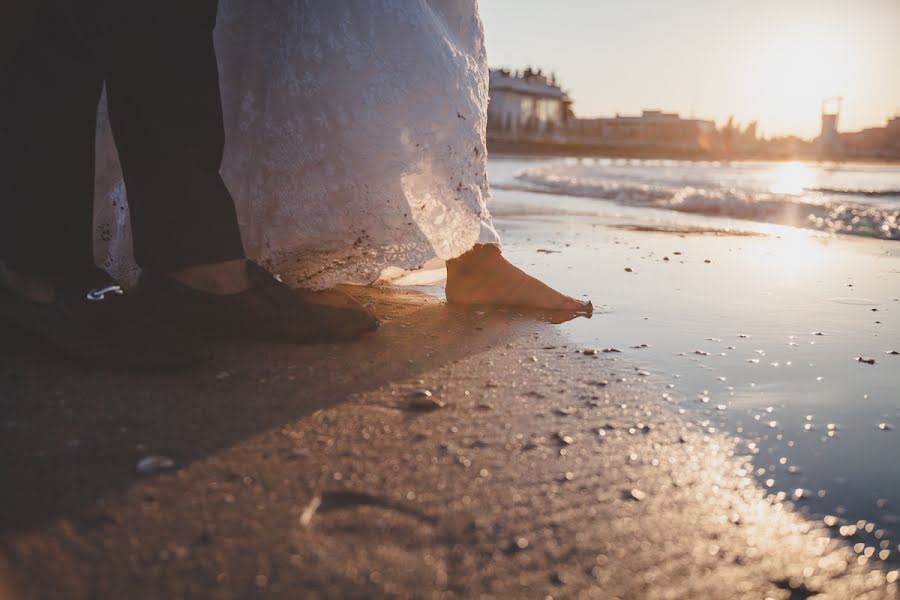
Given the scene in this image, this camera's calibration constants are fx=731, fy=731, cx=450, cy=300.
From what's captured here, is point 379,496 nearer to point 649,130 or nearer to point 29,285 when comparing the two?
point 29,285

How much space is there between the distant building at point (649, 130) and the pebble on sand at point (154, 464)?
74217mm

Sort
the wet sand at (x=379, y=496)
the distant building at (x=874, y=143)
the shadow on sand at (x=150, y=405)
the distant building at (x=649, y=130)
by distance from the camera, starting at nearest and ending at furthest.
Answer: the wet sand at (x=379, y=496) → the shadow on sand at (x=150, y=405) → the distant building at (x=874, y=143) → the distant building at (x=649, y=130)

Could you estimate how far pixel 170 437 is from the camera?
90 centimetres

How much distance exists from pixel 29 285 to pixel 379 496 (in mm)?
849

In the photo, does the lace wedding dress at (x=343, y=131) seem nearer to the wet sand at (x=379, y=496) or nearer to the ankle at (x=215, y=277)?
the ankle at (x=215, y=277)

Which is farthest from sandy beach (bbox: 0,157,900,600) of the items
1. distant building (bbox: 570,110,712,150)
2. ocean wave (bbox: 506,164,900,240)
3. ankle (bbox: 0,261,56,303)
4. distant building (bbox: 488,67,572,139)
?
distant building (bbox: 570,110,712,150)

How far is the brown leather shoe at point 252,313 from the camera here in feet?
4.40

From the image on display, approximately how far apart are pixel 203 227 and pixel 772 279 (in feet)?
6.30

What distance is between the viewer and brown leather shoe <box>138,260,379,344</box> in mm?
1341

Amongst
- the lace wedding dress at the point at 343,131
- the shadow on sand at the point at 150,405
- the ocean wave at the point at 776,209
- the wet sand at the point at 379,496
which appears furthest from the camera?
the ocean wave at the point at 776,209

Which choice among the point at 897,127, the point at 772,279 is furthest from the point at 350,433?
the point at 897,127

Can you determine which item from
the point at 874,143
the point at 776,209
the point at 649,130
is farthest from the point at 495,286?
the point at 874,143

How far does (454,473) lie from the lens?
2.75 ft

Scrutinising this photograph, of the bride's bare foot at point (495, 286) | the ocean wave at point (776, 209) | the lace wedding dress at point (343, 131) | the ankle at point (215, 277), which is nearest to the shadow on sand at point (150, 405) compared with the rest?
the ankle at point (215, 277)
